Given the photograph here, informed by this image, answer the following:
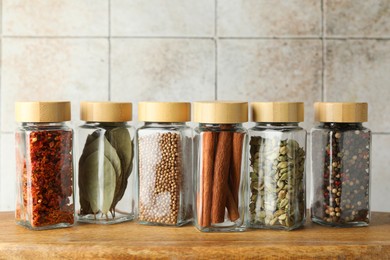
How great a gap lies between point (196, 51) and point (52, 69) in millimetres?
349

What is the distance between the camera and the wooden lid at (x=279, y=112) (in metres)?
0.97

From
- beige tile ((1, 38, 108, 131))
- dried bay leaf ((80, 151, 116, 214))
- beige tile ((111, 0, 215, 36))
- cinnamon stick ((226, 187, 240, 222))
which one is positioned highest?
beige tile ((111, 0, 215, 36))

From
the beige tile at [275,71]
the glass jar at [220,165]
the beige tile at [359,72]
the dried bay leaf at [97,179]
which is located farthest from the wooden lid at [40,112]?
the beige tile at [359,72]

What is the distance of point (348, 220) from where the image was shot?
101 centimetres

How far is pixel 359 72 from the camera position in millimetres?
1316

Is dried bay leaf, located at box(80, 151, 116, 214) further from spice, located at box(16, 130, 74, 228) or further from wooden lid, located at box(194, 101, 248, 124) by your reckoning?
wooden lid, located at box(194, 101, 248, 124)

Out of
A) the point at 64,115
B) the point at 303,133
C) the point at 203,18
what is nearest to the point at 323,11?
the point at 203,18

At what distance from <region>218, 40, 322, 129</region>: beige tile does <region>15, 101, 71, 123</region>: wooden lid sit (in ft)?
1.50

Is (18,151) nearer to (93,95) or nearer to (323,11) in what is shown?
(93,95)

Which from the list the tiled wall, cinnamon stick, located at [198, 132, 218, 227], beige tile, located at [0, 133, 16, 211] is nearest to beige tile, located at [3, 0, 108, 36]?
the tiled wall

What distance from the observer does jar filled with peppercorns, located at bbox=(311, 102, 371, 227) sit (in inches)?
38.8

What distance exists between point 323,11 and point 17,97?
2.51ft

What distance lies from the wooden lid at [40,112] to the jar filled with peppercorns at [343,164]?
48cm

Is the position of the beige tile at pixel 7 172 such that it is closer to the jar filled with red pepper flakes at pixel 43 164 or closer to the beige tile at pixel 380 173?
the jar filled with red pepper flakes at pixel 43 164
